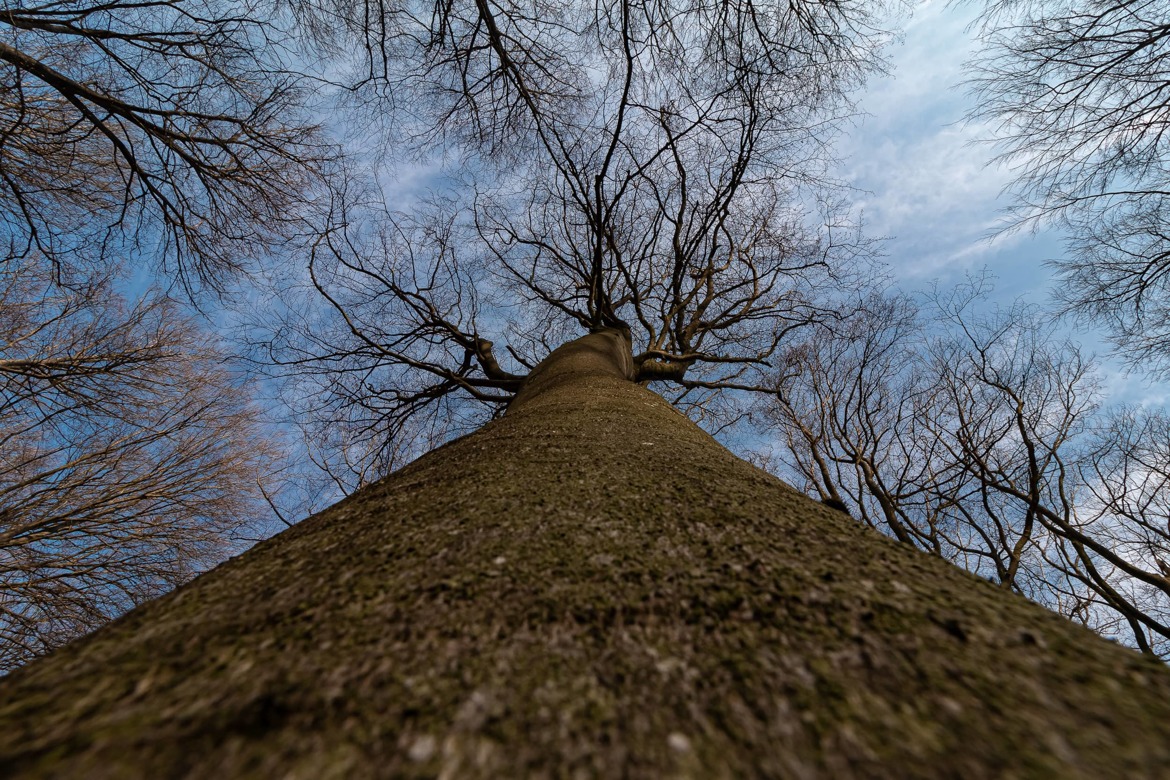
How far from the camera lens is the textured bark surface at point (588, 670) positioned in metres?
0.43

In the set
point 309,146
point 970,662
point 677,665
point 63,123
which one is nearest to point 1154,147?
point 970,662

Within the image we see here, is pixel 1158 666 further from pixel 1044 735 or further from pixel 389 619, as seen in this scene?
pixel 389 619

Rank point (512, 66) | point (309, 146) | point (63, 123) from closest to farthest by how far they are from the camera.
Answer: point (512, 66)
point (63, 123)
point (309, 146)

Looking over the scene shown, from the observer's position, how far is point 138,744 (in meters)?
0.43

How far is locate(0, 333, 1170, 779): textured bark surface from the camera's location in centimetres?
43

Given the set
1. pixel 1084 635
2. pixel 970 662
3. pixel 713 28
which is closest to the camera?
pixel 970 662

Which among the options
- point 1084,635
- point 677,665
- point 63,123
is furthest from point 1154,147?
point 63,123

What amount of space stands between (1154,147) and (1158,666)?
5604 mm

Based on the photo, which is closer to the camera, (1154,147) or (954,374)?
(1154,147)

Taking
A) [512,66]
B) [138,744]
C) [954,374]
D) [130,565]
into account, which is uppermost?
[512,66]

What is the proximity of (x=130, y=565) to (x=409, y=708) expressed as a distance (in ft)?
22.6

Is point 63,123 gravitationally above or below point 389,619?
above

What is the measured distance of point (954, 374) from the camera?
4.93 meters

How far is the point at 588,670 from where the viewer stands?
55 centimetres
